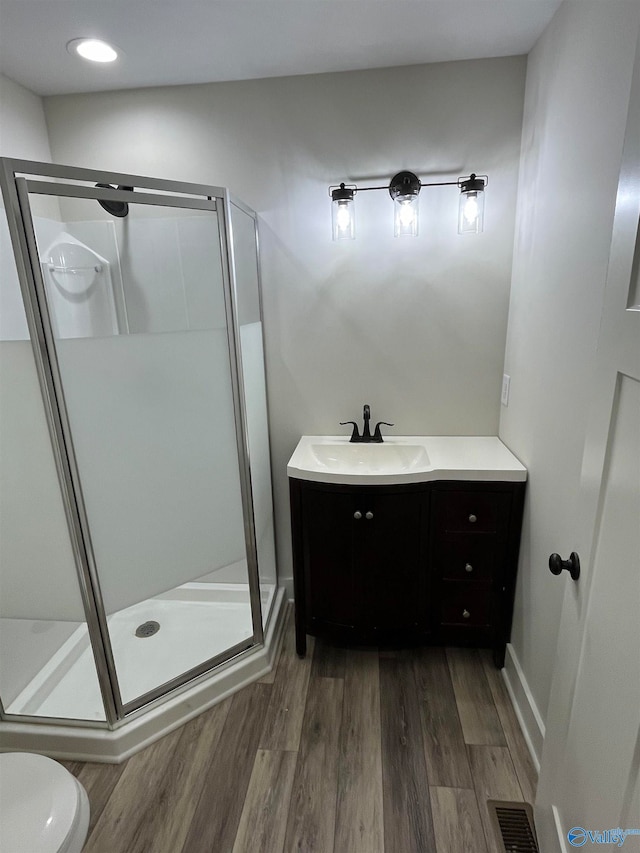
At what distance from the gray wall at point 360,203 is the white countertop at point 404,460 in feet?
0.39

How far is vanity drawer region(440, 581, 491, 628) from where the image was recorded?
1.86m

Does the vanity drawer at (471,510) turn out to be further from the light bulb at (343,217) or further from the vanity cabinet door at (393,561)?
the light bulb at (343,217)

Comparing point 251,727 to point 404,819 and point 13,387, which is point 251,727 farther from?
point 13,387

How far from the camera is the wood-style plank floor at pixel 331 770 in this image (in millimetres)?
1367

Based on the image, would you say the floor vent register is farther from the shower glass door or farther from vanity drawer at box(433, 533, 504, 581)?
the shower glass door

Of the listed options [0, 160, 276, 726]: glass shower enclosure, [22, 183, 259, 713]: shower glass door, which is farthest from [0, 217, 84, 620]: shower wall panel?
[22, 183, 259, 713]: shower glass door

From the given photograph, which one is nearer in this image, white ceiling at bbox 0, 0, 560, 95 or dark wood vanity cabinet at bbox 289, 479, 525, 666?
white ceiling at bbox 0, 0, 560, 95

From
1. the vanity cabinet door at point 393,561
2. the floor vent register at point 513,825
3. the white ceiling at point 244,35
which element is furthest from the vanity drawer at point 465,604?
the white ceiling at point 244,35

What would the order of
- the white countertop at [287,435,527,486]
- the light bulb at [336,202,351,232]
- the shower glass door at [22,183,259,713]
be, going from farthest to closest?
the light bulb at [336,202,351,232], the white countertop at [287,435,527,486], the shower glass door at [22,183,259,713]

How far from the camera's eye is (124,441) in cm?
167

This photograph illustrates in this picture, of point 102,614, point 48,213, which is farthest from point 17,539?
point 48,213

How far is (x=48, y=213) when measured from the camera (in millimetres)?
1320

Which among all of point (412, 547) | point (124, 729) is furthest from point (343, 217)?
point (124, 729)

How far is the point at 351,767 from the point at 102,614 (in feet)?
3.42
